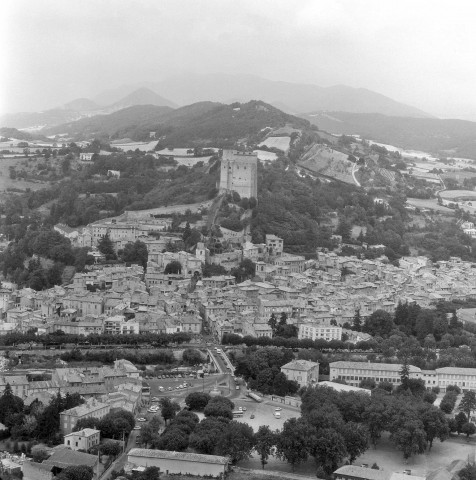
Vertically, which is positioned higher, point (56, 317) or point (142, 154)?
point (142, 154)

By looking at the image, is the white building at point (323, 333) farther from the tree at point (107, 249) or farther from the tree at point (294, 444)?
the tree at point (294, 444)

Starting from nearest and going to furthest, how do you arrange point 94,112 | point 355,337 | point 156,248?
1. point 355,337
2. point 156,248
3. point 94,112

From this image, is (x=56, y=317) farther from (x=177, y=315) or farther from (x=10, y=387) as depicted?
(x=10, y=387)

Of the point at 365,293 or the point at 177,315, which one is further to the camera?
the point at 365,293

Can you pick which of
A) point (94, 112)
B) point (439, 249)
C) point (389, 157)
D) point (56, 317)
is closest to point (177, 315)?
point (56, 317)

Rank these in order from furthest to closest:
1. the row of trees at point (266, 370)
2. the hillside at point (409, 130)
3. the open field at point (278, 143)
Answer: the hillside at point (409, 130) < the open field at point (278, 143) < the row of trees at point (266, 370)

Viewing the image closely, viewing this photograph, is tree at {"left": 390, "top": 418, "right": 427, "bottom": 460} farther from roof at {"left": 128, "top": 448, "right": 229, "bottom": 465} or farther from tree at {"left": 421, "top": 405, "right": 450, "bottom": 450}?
roof at {"left": 128, "top": 448, "right": 229, "bottom": 465}

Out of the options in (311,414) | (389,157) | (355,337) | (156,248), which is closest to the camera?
(311,414)

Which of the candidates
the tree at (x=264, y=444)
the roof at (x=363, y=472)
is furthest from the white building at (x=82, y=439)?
the roof at (x=363, y=472)
